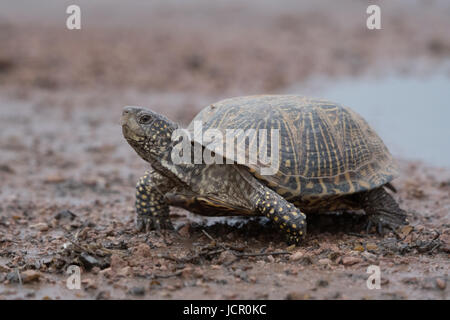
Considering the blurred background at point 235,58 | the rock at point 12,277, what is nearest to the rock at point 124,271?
the rock at point 12,277

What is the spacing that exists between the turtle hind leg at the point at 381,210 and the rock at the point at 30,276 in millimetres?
2783

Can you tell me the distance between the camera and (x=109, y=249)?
389 centimetres

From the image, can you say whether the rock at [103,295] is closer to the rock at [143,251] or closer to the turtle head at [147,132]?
the rock at [143,251]

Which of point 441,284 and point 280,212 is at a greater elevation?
point 280,212

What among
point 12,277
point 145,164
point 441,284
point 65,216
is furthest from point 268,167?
point 145,164

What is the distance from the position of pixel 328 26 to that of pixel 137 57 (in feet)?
20.6

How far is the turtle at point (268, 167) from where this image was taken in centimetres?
398

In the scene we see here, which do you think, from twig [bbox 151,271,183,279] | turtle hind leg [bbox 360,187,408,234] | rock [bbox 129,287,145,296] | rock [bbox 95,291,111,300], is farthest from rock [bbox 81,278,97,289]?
turtle hind leg [bbox 360,187,408,234]

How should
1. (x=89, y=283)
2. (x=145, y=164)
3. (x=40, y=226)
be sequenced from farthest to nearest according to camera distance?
(x=145, y=164)
(x=40, y=226)
(x=89, y=283)

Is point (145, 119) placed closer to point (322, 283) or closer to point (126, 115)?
point (126, 115)

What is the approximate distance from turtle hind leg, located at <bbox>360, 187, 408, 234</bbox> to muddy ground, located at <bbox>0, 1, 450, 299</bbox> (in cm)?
14

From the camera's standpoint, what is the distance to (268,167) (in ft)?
13.1

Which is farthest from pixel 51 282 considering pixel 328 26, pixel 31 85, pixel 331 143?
pixel 328 26

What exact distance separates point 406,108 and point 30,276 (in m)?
7.75
